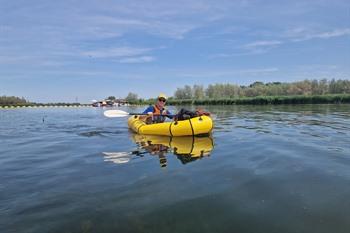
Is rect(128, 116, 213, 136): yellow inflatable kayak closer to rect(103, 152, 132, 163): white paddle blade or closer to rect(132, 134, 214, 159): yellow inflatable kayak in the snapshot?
rect(132, 134, 214, 159): yellow inflatable kayak

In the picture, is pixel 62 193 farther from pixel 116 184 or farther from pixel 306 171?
pixel 306 171

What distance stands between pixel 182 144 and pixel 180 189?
5.34 meters

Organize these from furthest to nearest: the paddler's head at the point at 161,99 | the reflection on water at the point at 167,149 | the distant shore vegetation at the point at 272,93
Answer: the distant shore vegetation at the point at 272,93, the paddler's head at the point at 161,99, the reflection on water at the point at 167,149

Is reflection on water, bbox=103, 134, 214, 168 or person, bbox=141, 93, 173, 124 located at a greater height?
person, bbox=141, 93, 173, 124

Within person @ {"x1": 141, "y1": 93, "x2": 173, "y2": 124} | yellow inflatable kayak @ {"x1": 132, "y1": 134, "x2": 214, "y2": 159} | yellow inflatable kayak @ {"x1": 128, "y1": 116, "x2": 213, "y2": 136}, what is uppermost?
person @ {"x1": 141, "y1": 93, "x2": 173, "y2": 124}

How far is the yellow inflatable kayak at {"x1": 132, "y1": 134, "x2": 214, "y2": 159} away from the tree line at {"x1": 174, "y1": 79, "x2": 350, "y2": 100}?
6490cm

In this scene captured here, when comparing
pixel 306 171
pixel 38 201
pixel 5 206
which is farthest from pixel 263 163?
pixel 5 206

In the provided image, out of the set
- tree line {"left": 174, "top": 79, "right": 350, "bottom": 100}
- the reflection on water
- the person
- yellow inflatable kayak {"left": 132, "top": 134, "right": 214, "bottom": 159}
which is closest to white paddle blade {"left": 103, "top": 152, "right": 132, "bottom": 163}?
the reflection on water

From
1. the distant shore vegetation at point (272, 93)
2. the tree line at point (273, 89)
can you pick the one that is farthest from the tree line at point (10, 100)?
the tree line at point (273, 89)

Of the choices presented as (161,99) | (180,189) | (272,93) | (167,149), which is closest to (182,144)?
(167,149)

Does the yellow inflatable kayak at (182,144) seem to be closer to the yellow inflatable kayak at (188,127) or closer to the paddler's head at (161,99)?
the yellow inflatable kayak at (188,127)

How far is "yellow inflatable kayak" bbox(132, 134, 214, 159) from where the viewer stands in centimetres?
957

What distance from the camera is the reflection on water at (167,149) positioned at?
347 inches

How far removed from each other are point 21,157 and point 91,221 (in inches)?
233
